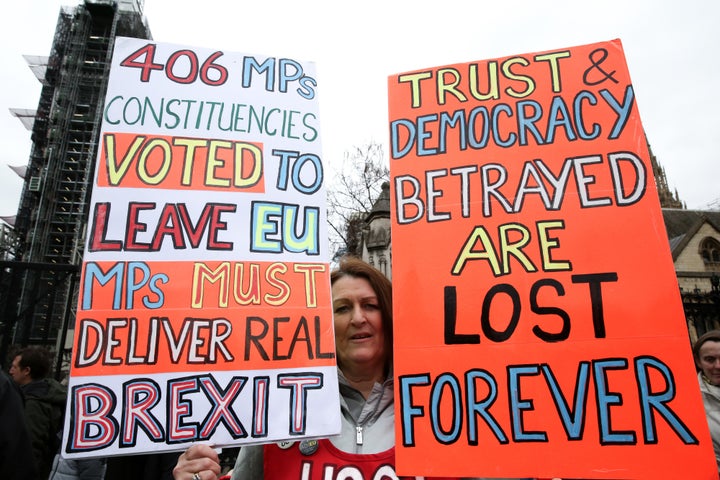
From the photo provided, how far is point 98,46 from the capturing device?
136ft

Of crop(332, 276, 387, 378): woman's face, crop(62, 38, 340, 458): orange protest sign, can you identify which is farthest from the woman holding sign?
crop(62, 38, 340, 458): orange protest sign

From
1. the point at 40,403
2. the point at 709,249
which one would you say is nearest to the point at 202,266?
the point at 40,403

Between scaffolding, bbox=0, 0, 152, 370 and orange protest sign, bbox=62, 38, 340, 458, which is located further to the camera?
scaffolding, bbox=0, 0, 152, 370

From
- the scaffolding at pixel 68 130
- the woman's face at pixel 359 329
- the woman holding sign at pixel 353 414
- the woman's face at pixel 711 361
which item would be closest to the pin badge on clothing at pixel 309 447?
the woman holding sign at pixel 353 414

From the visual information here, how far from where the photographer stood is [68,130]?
124 ft

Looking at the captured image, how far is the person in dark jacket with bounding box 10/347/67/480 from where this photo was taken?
132 inches

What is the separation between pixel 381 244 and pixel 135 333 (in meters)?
20.1

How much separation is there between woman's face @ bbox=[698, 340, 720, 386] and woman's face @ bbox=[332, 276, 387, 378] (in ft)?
9.32

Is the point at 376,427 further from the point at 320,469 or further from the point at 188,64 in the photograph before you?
the point at 188,64

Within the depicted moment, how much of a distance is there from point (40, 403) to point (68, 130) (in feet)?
137

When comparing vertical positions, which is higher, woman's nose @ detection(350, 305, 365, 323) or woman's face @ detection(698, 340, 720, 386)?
woman's nose @ detection(350, 305, 365, 323)

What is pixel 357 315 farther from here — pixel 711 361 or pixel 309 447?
pixel 711 361

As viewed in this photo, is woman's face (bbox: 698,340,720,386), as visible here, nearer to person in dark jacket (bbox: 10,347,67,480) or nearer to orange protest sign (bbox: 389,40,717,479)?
orange protest sign (bbox: 389,40,717,479)

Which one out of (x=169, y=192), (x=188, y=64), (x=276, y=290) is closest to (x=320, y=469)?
(x=276, y=290)
